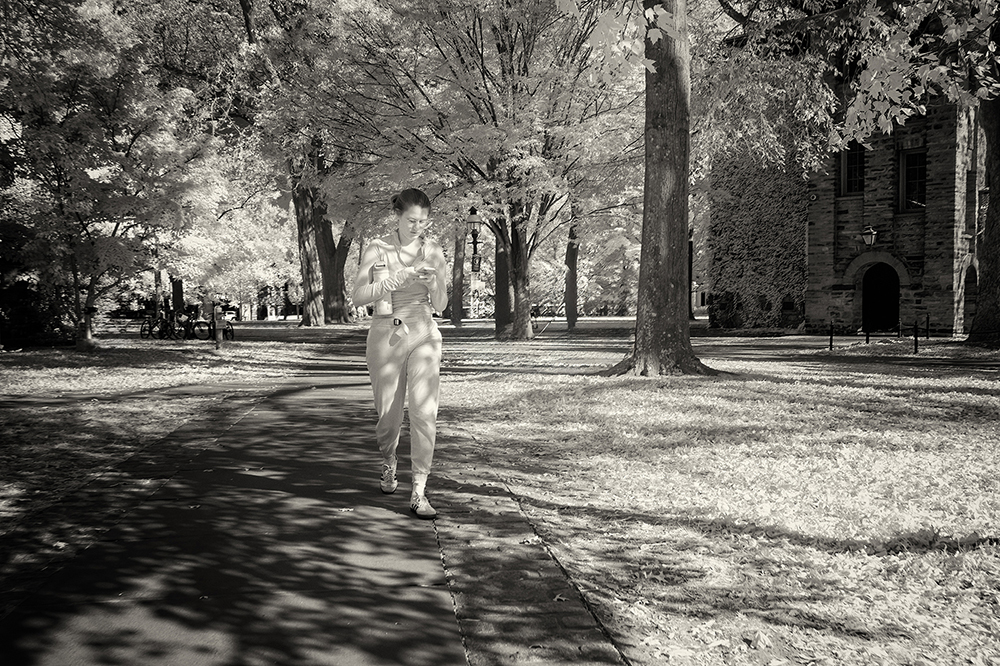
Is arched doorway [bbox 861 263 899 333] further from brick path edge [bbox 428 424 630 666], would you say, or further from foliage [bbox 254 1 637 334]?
brick path edge [bbox 428 424 630 666]

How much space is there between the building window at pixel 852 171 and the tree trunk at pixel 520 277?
12.7 meters

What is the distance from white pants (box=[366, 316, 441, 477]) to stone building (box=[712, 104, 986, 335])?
26.7m

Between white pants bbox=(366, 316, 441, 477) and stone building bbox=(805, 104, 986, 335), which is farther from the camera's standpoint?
stone building bbox=(805, 104, 986, 335)

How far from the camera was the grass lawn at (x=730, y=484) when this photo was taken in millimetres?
3811

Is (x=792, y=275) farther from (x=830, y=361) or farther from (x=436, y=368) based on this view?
(x=436, y=368)

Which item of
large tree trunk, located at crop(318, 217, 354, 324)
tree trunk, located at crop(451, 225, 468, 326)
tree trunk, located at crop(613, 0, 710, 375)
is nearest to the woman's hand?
tree trunk, located at crop(613, 0, 710, 375)

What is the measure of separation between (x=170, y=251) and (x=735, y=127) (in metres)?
16.1

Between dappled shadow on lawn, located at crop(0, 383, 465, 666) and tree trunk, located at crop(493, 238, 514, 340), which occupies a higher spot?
tree trunk, located at crop(493, 238, 514, 340)

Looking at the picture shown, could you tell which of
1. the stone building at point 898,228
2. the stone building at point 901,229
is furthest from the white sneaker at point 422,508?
the stone building at point 901,229

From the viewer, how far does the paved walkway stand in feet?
11.7

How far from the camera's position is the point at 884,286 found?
104ft

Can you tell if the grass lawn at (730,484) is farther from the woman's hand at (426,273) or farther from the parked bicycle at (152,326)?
the parked bicycle at (152,326)

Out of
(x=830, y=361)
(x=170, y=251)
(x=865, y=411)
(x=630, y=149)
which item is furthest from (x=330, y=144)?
(x=865, y=411)

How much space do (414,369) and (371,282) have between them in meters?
0.64
